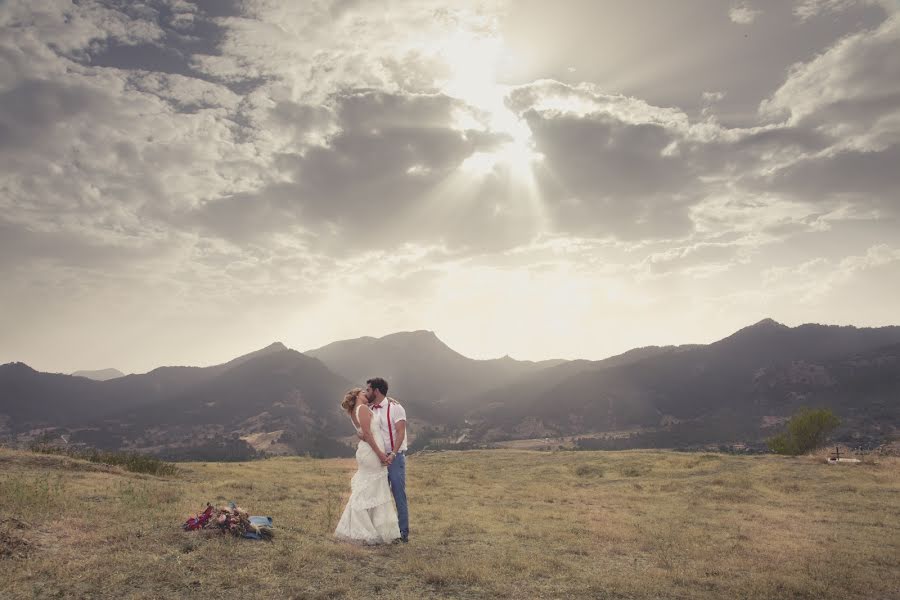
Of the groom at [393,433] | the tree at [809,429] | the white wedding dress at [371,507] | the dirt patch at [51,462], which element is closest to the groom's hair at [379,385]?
the groom at [393,433]

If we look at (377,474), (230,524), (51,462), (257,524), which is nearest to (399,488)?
(377,474)

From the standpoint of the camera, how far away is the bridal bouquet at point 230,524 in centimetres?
1125

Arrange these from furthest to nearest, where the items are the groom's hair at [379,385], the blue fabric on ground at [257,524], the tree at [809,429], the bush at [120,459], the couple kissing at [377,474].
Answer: the tree at [809,429], the bush at [120,459], the groom's hair at [379,385], the couple kissing at [377,474], the blue fabric on ground at [257,524]

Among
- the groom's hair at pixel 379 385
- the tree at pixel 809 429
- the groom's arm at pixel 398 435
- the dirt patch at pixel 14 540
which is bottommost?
the tree at pixel 809 429

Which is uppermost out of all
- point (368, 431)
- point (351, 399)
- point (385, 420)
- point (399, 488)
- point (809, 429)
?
point (351, 399)

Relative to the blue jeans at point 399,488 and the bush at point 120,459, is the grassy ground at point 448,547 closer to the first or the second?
the blue jeans at point 399,488

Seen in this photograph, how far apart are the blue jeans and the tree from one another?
6590 centimetres

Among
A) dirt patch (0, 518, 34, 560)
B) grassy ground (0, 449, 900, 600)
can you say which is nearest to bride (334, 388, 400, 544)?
grassy ground (0, 449, 900, 600)

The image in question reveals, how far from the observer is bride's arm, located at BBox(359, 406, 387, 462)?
A: 12.2 meters

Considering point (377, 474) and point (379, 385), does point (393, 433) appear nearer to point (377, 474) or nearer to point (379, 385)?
point (377, 474)

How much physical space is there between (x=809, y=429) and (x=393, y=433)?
69050 millimetres

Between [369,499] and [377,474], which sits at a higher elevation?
[377,474]

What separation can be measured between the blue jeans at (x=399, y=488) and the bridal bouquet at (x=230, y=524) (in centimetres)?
292

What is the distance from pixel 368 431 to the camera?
12.2m
